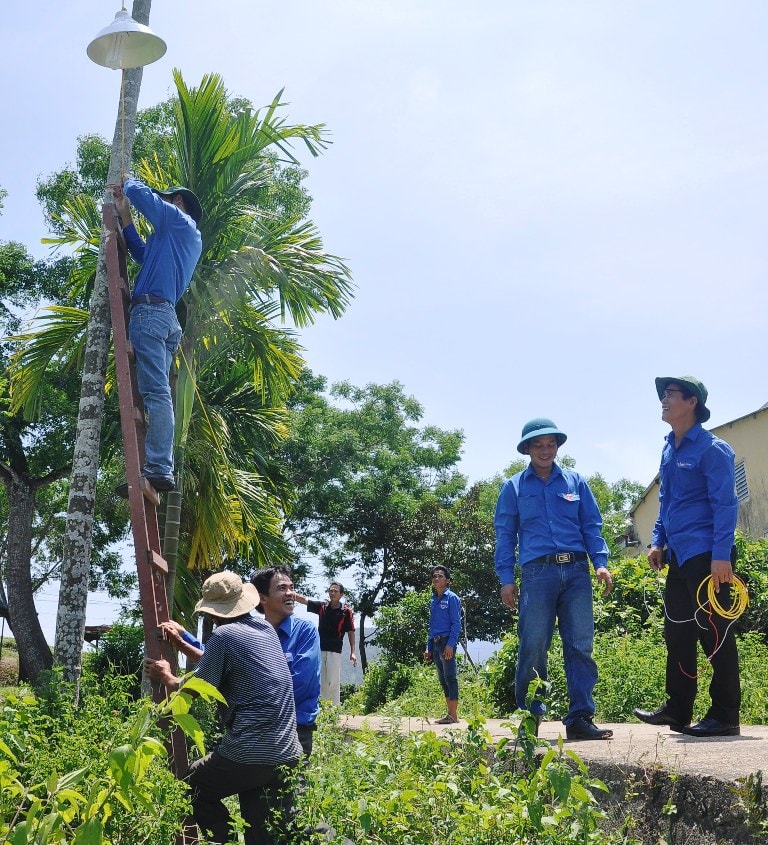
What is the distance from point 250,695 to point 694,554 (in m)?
2.81

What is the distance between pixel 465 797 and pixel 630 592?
30.6ft

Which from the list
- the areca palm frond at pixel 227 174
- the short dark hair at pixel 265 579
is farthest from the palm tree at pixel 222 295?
the short dark hair at pixel 265 579

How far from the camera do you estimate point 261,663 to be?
435 cm

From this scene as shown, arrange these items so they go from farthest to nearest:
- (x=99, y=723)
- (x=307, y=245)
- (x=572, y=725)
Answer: (x=307, y=245) < (x=572, y=725) < (x=99, y=723)

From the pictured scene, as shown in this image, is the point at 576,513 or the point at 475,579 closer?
the point at 576,513

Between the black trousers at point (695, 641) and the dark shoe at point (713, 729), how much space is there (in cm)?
4

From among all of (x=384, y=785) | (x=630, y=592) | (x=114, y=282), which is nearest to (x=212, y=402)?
(x=630, y=592)

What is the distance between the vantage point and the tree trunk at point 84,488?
6.16m

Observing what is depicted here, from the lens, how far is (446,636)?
412 inches

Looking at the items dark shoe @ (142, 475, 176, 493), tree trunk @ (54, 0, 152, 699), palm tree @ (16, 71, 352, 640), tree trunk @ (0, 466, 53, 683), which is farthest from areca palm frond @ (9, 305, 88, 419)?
tree trunk @ (0, 466, 53, 683)

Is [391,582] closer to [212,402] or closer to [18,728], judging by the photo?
[212,402]

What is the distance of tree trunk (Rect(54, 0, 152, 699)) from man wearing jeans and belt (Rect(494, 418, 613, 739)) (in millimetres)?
A: 2664

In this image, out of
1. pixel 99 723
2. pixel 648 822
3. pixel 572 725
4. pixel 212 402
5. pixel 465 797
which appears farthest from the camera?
pixel 212 402

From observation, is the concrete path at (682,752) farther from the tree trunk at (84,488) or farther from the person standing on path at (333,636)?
the person standing on path at (333,636)
